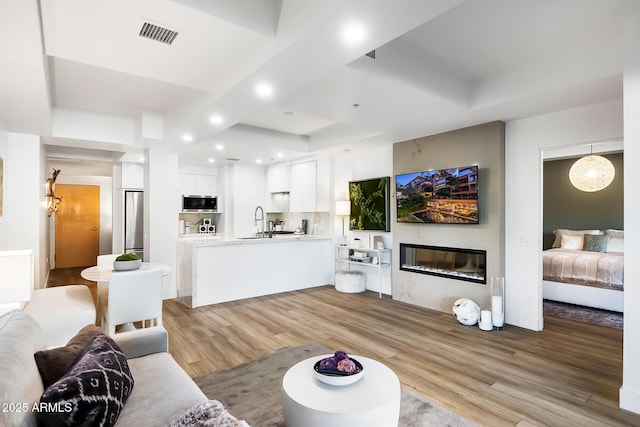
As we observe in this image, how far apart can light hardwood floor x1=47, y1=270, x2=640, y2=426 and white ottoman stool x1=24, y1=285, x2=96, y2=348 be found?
0.86 metres

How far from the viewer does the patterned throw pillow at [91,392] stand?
1.18 meters

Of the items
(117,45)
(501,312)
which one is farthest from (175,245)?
(501,312)

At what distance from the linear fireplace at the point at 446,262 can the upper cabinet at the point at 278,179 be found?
3.11m

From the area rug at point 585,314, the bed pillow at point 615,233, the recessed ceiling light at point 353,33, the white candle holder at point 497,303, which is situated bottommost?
the area rug at point 585,314

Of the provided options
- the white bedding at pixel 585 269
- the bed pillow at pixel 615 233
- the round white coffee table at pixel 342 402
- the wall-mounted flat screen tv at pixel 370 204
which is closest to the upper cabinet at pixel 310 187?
the wall-mounted flat screen tv at pixel 370 204

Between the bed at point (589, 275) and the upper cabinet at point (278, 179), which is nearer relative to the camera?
the bed at point (589, 275)

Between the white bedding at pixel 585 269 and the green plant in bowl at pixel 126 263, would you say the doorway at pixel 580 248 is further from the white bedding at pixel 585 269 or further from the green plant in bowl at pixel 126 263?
the green plant in bowl at pixel 126 263

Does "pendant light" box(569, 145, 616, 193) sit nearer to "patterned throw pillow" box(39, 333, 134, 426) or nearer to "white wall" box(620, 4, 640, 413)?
"white wall" box(620, 4, 640, 413)

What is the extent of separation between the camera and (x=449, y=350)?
3.34 meters

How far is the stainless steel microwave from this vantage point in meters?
7.38

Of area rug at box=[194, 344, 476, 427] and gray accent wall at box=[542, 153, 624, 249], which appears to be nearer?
area rug at box=[194, 344, 476, 427]

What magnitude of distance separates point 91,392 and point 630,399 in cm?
321

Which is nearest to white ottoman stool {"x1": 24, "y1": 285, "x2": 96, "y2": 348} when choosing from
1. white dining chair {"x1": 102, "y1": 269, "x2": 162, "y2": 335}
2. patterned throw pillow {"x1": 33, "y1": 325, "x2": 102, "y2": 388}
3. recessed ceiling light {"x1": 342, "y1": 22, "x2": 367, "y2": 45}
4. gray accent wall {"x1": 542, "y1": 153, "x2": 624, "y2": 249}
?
white dining chair {"x1": 102, "y1": 269, "x2": 162, "y2": 335}

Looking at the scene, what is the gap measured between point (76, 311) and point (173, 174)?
295cm
